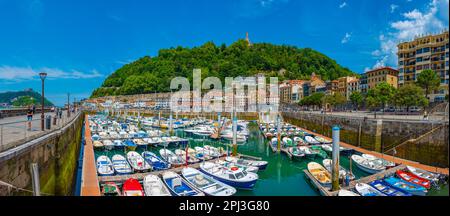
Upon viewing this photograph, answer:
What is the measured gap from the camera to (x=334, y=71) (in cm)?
8262

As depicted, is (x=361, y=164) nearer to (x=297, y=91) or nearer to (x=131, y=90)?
(x=297, y=91)

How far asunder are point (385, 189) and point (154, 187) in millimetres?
9334

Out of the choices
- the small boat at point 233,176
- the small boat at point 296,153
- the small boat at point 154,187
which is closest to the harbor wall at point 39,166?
the small boat at point 154,187

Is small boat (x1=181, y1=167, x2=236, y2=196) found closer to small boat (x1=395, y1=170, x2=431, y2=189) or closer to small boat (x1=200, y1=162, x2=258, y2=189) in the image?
small boat (x1=200, y1=162, x2=258, y2=189)

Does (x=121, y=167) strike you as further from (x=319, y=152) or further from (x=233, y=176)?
(x=319, y=152)

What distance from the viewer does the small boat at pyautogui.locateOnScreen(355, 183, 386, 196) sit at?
9523 millimetres

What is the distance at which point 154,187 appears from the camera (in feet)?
31.5

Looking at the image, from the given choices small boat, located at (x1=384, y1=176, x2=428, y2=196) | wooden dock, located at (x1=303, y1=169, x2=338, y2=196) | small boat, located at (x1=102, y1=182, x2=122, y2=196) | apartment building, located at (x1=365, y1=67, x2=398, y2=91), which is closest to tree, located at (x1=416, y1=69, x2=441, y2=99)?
apartment building, located at (x1=365, y1=67, x2=398, y2=91)

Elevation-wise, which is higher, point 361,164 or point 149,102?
point 149,102

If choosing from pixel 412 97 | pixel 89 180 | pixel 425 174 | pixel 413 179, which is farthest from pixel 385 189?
pixel 412 97

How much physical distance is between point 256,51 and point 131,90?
49.4 m

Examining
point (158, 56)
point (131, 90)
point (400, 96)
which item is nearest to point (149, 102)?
point (131, 90)

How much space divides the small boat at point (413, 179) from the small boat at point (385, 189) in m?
Answer: 1.31
